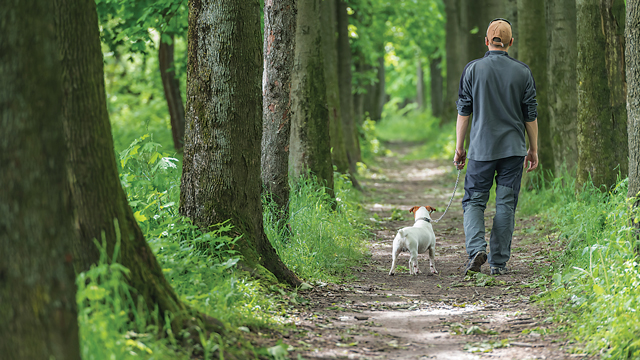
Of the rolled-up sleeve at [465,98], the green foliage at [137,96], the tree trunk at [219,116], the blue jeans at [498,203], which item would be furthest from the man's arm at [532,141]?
the green foliage at [137,96]

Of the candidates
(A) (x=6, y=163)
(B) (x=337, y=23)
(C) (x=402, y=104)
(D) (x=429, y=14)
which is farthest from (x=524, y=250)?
(C) (x=402, y=104)

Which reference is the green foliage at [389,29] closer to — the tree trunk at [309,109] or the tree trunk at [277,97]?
the tree trunk at [309,109]

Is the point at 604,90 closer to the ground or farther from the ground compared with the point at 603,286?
farther from the ground

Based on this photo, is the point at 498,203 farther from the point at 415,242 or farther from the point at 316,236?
the point at 316,236

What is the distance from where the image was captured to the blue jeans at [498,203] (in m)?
5.82

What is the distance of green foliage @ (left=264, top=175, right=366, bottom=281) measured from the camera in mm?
5926

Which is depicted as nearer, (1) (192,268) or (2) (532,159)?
(1) (192,268)

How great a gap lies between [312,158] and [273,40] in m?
2.14

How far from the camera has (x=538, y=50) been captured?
970cm

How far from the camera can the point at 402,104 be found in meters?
64.0

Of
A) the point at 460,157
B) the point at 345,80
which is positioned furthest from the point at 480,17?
the point at 460,157

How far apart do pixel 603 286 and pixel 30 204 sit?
3.64m

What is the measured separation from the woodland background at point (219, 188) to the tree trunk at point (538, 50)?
2 cm

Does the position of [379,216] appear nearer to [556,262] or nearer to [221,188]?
[556,262]
